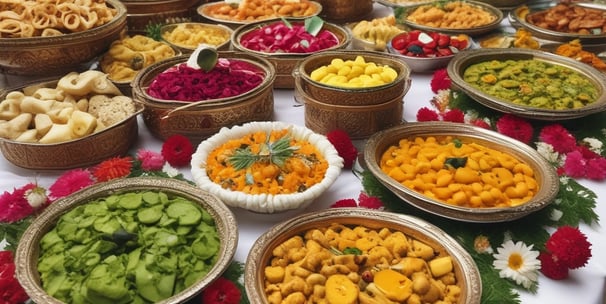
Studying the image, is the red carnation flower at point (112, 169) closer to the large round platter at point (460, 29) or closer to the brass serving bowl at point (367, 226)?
the brass serving bowl at point (367, 226)

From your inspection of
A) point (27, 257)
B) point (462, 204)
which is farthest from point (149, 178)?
point (462, 204)

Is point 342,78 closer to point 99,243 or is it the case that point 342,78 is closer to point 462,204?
point 462,204

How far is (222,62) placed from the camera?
2.00m

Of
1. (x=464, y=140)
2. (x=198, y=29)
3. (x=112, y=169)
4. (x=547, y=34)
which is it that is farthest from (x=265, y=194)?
(x=547, y=34)

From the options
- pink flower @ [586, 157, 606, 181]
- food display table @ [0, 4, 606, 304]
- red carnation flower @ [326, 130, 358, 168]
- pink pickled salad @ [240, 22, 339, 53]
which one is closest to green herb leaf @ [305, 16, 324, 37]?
pink pickled salad @ [240, 22, 339, 53]

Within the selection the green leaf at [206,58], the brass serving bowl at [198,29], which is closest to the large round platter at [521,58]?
the green leaf at [206,58]

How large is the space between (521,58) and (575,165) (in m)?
0.85

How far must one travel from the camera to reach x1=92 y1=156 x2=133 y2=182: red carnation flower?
1543mm

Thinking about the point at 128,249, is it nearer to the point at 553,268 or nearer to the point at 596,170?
the point at 553,268

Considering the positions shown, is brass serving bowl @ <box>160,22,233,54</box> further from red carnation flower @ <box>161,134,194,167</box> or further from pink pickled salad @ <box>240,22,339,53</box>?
red carnation flower @ <box>161,134,194,167</box>

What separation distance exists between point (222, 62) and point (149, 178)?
2.42 feet

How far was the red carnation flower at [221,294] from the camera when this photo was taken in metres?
A: 1.10

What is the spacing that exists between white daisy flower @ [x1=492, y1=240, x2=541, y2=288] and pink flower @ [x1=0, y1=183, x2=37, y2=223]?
134 centimetres

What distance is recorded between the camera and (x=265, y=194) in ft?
4.59
